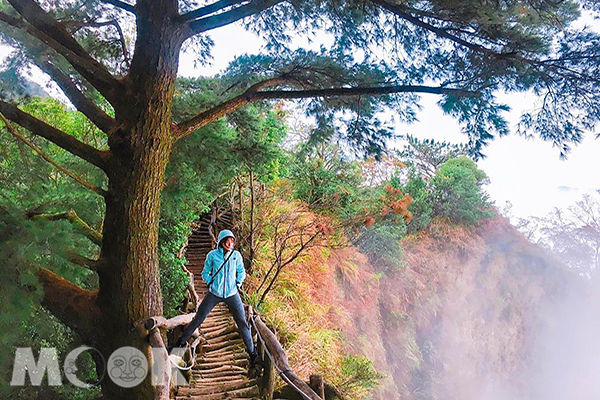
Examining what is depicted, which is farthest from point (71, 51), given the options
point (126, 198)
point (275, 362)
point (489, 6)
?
point (275, 362)

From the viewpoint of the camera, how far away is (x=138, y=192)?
8.25ft

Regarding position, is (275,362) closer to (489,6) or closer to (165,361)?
(165,361)

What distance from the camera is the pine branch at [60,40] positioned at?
7.66ft

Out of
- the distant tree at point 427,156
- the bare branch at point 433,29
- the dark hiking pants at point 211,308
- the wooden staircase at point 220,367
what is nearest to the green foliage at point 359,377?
the wooden staircase at point 220,367

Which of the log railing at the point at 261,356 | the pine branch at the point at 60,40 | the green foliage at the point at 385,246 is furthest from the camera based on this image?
the green foliage at the point at 385,246

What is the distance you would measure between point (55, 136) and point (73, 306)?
1.13 m

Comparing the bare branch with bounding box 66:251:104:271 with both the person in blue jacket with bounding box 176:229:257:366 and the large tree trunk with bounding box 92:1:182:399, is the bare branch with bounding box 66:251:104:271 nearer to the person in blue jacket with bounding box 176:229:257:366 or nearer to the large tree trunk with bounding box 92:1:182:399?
the large tree trunk with bounding box 92:1:182:399

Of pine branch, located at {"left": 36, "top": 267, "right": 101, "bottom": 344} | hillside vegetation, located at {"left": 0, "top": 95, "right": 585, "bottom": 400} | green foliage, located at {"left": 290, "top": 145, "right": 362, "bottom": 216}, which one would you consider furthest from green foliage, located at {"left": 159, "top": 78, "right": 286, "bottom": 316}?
green foliage, located at {"left": 290, "top": 145, "right": 362, "bottom": 216}

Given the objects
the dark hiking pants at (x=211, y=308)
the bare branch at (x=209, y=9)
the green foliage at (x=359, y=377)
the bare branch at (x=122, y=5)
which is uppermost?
the bare branch at (x=122, y=5)

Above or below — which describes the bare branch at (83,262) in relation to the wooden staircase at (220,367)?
above

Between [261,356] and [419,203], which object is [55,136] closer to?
[261,356]

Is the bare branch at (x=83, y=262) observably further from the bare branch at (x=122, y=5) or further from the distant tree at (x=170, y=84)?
the bare branch at (x=122, y=5)

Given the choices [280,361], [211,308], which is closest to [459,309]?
[280,361]

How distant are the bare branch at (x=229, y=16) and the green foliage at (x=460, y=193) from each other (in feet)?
35.4
